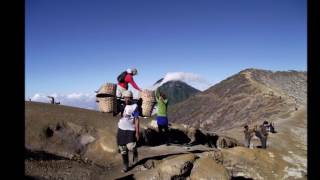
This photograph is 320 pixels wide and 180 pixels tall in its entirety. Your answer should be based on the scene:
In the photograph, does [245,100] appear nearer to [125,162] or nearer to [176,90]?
[125,162]

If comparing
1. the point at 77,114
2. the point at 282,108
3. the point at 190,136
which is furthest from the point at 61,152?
the point at 282,108

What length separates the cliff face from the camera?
45.0m

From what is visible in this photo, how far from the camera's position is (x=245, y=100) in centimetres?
5197

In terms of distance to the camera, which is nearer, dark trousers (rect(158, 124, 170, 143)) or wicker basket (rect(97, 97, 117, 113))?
dark trousers (rect(158, 124, 170, 143))

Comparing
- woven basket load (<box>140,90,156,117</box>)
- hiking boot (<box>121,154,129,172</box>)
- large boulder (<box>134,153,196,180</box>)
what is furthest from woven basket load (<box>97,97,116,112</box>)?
large boulder (<box>134,153,196,180</box>)

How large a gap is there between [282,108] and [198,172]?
33.8 metres

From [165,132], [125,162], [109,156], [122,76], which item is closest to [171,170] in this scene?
[125,162]

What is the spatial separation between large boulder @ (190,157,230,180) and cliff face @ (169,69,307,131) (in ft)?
97.2

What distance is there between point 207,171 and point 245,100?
41.7 m

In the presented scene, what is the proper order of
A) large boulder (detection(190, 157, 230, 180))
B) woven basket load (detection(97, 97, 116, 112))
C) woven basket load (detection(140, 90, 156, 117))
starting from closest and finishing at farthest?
large boulder (detection(190, 157, 230, 180))
woven basket load (detection(140, 90, 156, 117))
woven basket load (detection(97, 97, 116, 112))

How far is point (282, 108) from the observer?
4319cm

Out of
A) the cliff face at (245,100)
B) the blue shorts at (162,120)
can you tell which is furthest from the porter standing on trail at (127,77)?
the cliff face at (245,100)

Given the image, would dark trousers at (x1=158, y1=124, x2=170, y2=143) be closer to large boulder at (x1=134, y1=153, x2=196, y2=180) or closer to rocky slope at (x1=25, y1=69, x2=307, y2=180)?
rocky slope at (x1=25, y1=69, x2=307, y2=180)
